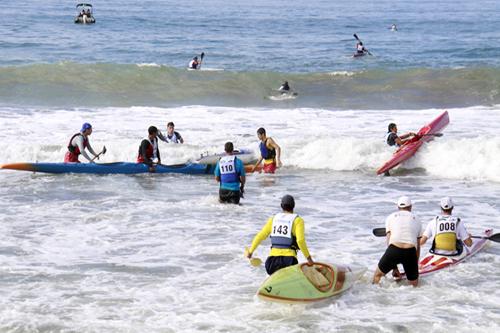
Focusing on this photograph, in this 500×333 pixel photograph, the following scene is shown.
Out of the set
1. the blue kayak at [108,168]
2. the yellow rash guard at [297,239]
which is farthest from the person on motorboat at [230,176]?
the yellow rash guard at [297,239]

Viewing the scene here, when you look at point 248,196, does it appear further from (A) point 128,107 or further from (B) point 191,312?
(A) point 128,107

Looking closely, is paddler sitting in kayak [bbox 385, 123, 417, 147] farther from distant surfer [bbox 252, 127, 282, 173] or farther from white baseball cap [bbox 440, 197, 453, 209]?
white baseball cap [bbox 440, 197, 453, 209]

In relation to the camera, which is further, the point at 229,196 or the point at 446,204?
the point at 229,196

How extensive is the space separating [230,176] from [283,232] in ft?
16.7

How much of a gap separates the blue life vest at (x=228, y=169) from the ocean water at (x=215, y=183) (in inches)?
24.1

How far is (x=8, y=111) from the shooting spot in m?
28.0

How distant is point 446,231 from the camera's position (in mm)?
11555

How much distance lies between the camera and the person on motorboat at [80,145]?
1866cm

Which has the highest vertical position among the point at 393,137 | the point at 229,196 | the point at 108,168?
the point at 393,137

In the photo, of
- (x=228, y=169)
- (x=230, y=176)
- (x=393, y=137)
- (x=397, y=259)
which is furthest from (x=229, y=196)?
(x=393, y=137)

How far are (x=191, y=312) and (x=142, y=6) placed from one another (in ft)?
245

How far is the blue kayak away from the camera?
1900 cm

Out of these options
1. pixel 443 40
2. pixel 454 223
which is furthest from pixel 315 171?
pixel 443 40

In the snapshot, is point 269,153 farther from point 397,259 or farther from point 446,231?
point 397,259
